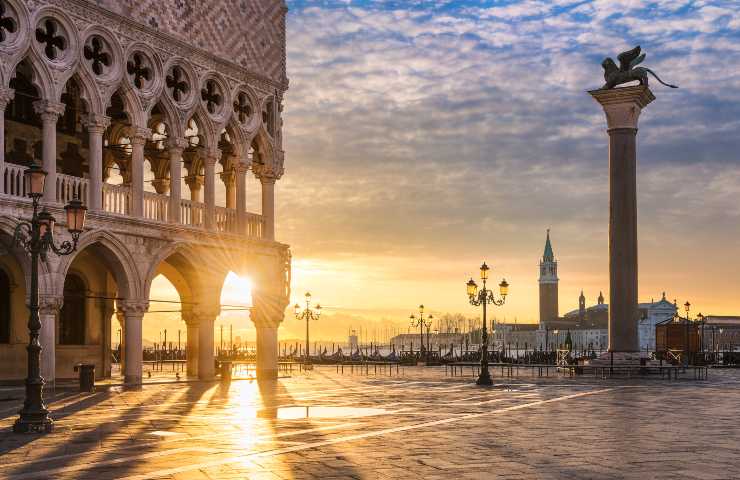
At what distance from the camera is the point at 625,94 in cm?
3422

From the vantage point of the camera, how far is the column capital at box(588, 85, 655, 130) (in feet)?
112

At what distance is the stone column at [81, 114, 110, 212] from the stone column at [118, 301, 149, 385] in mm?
Answer: 3125

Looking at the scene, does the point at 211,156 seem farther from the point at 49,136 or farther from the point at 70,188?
the point at 49,136

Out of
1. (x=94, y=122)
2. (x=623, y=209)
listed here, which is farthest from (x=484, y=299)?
(x=94, y=122)

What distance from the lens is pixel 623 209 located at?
34.1m

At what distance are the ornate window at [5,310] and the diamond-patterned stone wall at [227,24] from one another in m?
8.55

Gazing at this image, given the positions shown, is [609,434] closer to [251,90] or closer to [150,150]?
[251,90]

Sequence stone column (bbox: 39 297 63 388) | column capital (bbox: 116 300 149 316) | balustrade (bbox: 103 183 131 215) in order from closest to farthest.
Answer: stone column (bbox: 39 297 63 388)
balustrade (bbox: 103 183 131 215)
column capital (bbox: 116 300 149 316)

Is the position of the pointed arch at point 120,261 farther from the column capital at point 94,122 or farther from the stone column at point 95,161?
the column capital at point 94,122

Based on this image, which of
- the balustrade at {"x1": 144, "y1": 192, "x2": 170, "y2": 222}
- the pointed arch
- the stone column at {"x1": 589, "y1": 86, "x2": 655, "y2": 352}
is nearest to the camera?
the pointed arch

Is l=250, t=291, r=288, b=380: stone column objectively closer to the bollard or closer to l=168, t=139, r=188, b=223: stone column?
l=168, t=139, r=188, b=223: stone column

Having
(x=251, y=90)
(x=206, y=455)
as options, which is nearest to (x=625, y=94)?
(x=251, y=90)

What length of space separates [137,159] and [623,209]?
17.0 meters

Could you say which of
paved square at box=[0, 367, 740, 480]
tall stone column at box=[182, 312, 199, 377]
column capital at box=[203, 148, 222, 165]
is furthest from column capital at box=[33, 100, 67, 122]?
tall stone column at box=[182, 312, 199, 377]
